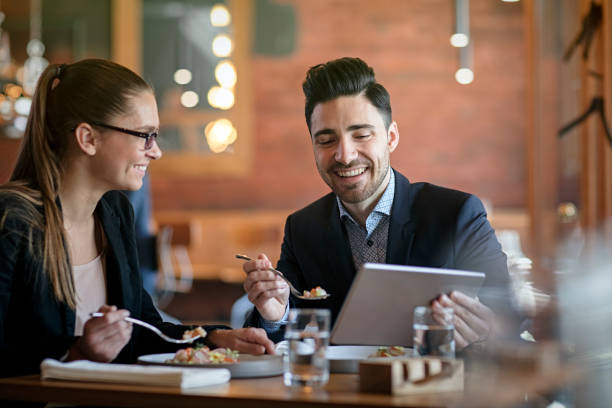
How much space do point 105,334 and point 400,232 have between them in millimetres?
957

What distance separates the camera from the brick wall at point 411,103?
8.12 meters

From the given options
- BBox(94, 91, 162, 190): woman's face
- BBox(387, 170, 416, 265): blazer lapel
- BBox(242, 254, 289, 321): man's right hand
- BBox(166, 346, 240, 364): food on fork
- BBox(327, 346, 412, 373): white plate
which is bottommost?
BBox(327, 346, 412, 373): white plate

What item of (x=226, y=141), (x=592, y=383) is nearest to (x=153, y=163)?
(x=226, y=141)

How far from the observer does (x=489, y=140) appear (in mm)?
8117

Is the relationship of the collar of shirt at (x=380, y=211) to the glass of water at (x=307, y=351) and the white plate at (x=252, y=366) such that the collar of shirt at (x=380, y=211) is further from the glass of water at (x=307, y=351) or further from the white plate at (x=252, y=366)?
the glass of water at (x=307, y=351)

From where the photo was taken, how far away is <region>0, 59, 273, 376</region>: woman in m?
1.83

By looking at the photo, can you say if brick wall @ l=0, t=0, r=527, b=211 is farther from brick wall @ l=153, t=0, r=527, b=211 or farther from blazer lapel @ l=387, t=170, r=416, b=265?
blazer lapel @ l=387, t=170, r=416, b=265

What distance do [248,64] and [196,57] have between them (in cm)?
56

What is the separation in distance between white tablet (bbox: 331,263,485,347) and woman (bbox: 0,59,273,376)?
31 cm

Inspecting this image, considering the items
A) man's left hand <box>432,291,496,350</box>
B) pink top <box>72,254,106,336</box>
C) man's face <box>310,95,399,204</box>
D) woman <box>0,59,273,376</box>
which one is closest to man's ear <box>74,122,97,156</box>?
woman <box>0,59,273,376</box>

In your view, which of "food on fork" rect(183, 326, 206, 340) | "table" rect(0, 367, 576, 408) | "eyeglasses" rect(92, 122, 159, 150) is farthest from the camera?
"eyeglasses" rect(92, 122, 159, 150)

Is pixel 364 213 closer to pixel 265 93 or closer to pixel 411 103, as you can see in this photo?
pixel 411 103

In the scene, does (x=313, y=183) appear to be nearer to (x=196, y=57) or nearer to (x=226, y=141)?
(x=226, y=141)

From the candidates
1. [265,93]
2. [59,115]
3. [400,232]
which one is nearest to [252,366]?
[400,232]
